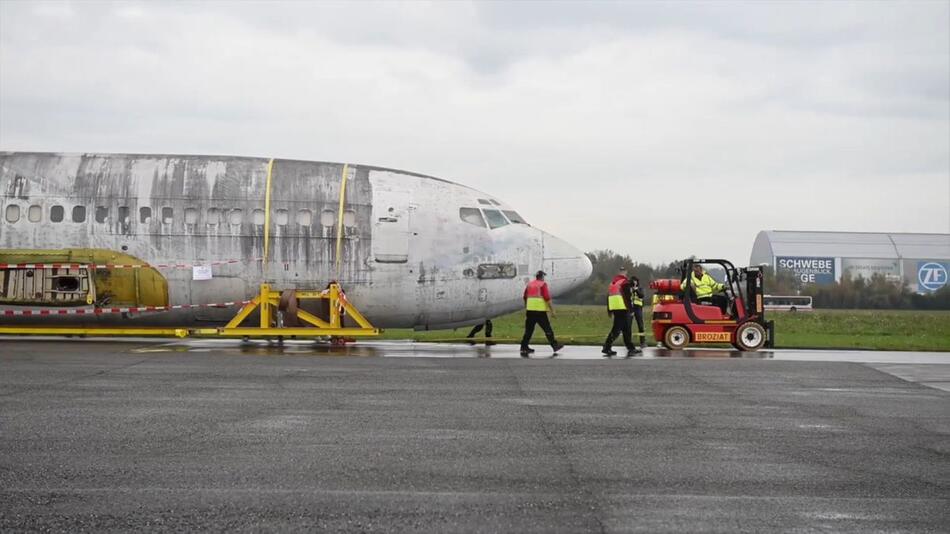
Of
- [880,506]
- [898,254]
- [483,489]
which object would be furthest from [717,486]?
[898,254]

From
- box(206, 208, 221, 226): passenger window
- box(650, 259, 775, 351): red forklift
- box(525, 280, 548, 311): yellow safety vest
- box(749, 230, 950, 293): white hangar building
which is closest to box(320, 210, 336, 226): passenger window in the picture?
box(206, 208, 221, 226): passenger window

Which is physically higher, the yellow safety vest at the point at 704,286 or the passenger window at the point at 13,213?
the passenger window at the point at 13,213

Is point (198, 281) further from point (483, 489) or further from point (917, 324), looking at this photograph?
point (917, 324)

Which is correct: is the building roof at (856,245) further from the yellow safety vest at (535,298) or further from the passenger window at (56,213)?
the passenger window at (56,213)

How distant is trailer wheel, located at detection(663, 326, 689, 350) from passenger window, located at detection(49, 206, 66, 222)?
533 inches

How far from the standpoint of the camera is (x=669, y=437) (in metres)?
8.65

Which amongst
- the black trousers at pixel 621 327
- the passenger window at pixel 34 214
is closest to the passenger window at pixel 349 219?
the black trousers at pixel 621 327

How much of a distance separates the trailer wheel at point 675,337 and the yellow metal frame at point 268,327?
6.70 meters

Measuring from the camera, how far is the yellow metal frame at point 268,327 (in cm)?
1900

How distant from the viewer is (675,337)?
20.9m

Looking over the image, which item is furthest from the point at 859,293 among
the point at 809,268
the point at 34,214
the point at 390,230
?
the point at 34,214

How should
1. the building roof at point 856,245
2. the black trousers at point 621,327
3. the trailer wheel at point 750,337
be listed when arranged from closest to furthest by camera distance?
1. the black trousers at point 621,327
2. the trailer wheel at point 750,337
3. the building roof at point 856,245

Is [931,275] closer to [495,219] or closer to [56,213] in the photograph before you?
[495,219]

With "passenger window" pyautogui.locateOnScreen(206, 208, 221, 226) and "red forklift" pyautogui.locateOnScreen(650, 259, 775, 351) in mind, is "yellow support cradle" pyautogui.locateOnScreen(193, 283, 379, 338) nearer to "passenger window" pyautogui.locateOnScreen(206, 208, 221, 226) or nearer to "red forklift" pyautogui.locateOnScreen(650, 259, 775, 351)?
"passenger window" pyautogui.locateOnScreen(206, 208, 221, 226)
